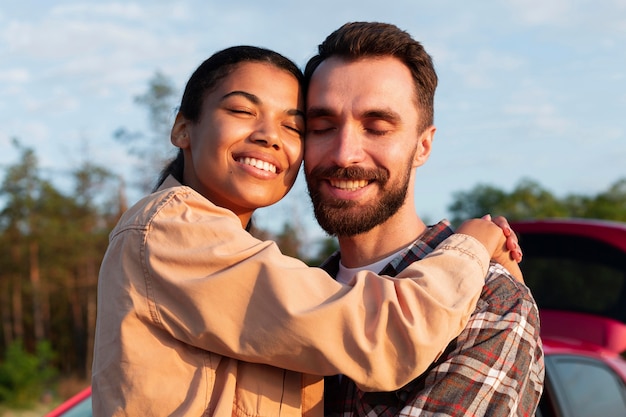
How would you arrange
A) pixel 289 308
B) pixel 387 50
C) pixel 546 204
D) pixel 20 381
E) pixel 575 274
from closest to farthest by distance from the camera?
pixel 289 308 < pixel 387 50 < pixel 575 274 < pixel 20 381 < pixel 546 204

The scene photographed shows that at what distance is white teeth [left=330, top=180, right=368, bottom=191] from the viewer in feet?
8.63

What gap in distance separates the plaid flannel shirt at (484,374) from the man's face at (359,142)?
502mm

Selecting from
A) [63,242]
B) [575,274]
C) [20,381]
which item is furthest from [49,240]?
[575,274]

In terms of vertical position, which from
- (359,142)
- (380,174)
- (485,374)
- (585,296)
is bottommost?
(585,296)

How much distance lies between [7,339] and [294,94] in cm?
2637

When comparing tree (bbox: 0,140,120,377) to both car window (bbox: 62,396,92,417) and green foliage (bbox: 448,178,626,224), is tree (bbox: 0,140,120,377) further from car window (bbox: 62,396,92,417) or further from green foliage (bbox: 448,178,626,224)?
car window (bbox: 62,396,92,417)

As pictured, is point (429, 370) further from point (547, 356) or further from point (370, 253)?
point (547, 356)

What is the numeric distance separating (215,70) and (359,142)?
549 millimetres

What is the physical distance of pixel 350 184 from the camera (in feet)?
8.66

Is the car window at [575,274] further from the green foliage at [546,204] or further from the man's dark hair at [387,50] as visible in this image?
the green foliage at [546,204]

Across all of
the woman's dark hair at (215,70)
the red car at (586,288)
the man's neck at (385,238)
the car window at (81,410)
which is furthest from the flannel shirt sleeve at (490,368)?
the car window at (81,410)

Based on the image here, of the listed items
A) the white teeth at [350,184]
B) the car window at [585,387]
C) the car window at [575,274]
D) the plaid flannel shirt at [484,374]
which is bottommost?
the car window at [585,387]

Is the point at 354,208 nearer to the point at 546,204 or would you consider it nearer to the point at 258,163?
the point at 258,163

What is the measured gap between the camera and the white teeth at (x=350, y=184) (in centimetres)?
263
